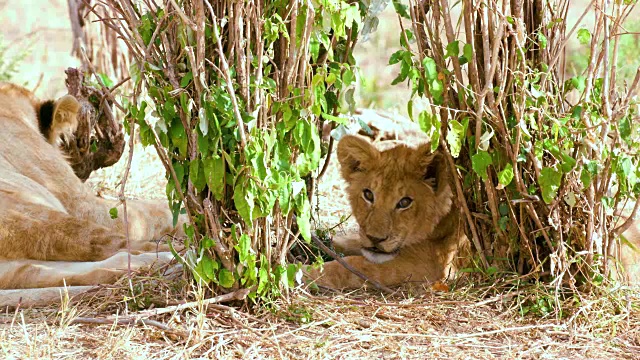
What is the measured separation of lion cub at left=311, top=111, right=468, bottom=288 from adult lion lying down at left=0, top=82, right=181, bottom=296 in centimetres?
114

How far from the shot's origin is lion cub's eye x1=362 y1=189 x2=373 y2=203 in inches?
173

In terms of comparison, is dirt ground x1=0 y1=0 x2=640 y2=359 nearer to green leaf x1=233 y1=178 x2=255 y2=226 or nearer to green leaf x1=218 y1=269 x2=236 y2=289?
green leaf x1=218 y1=269 x2=236 y2=289

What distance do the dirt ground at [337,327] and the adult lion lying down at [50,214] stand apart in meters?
0.46

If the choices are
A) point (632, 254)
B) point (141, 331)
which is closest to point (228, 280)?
point (141, 331)

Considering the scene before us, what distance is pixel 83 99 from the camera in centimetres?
541

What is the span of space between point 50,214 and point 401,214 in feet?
6.17

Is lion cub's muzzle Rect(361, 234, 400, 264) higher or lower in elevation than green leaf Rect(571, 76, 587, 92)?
lower

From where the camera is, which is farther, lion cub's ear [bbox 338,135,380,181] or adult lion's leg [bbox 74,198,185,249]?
adult lion's leg [bbox 74,198,185,249]

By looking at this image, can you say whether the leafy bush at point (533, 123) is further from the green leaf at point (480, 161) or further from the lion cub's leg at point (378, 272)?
the lion cub's leg at point (378, 272)

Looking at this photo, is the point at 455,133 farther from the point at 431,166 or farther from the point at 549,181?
the point at 431,166

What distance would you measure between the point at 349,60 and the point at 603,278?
1461 millimetres

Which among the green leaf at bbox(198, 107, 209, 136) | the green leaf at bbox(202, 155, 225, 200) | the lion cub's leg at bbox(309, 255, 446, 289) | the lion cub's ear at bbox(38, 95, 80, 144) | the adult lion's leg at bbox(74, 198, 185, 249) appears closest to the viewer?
the green leaf at bbox(198, 107, 209, 136)

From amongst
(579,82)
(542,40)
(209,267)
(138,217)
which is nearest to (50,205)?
(138,217)

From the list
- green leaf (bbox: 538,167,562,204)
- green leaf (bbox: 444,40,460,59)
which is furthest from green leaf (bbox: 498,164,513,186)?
green leaf (bbox: 444,40,460,59)
